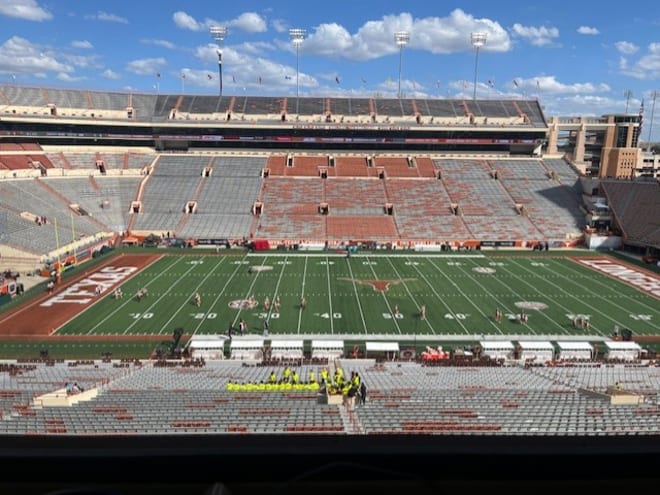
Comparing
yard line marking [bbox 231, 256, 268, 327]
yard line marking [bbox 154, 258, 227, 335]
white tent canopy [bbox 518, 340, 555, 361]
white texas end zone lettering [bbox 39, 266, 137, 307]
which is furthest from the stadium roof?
white texas end zone lettering [bbox 39, 266, 137, 307]

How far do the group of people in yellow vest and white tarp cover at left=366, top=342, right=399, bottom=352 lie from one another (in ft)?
12.9

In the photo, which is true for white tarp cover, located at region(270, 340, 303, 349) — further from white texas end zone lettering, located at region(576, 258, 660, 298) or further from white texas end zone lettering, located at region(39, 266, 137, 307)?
white texas end zone lettering, located at region(576, 258, 660, 298)

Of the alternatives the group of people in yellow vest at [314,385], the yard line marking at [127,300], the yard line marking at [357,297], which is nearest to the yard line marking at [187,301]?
the yard line marking at [127,300]

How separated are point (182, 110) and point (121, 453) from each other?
63344 millimetres

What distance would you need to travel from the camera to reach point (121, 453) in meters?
1.85

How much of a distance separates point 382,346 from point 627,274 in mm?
21732

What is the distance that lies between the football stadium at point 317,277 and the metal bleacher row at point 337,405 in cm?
11

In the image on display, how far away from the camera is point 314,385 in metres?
13.7

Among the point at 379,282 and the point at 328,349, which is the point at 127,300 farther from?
the point at 379,282

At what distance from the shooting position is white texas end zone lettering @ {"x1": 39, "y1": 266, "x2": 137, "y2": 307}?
2592 centimetres

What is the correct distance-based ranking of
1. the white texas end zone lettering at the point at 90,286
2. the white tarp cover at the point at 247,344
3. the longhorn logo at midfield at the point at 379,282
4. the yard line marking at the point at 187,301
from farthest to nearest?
1. the longhorn logo at midfield at the point at 379,282
2. the white texas end zone lettering at the point at 90,286
3. the yard line marking at the point at 187,301
4. the white tarp cover at the point at 247,344

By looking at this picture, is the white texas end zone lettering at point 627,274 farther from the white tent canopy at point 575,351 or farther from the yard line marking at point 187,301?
the yard line marking at point 187,301

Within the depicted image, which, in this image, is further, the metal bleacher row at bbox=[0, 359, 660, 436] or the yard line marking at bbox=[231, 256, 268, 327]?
the yard line marking at bbox=[231, 256, 268, 327]

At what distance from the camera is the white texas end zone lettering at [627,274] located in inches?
1135
